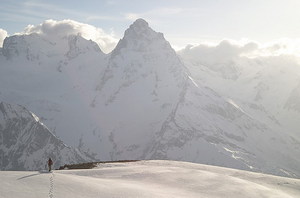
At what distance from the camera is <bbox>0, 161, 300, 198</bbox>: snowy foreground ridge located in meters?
26.5

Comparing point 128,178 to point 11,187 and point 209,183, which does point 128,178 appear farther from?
point 11,187

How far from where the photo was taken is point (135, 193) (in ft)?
93.4

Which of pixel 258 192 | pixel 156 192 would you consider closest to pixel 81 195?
pixel 156 192

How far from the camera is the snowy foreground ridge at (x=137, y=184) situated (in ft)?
86.8

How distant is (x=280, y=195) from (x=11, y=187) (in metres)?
24.9

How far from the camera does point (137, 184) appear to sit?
3369cm

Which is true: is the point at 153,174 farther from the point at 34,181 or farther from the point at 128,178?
the point at 34,181

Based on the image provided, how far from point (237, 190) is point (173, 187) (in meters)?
6.34

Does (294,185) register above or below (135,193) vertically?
below

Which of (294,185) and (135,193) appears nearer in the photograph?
(135,193)

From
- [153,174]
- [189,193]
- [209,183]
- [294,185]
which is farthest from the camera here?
[294,185]

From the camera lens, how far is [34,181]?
28484mm

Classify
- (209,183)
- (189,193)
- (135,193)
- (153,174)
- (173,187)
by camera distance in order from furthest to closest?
(153,174) < (209,183) < (173,187) < (189,193) < (135,193)

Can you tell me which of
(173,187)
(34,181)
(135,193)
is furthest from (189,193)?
(34,181)
